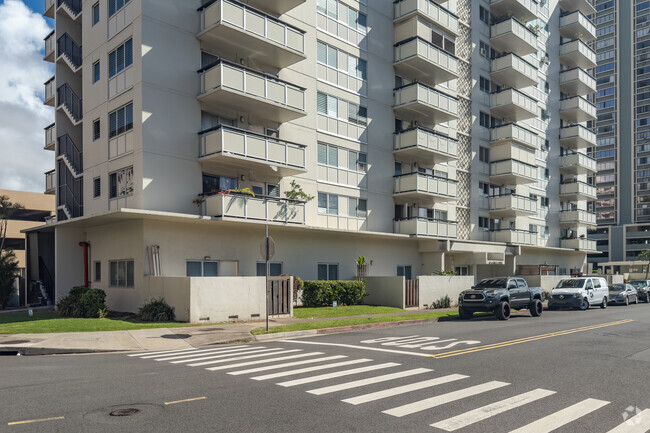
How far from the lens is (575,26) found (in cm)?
5478

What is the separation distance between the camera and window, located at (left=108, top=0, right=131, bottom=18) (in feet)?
79.1

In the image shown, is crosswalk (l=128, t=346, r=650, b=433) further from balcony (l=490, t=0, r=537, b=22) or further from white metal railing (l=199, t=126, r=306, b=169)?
balcony (l=490, t=0, r=537, b=22)

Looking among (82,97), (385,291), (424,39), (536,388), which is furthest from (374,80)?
(536,388)

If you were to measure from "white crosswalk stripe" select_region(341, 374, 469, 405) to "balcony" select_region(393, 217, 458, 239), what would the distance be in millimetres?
23448

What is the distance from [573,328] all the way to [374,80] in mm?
19817

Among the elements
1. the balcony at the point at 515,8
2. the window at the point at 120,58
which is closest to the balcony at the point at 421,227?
the window at the point at 120,58

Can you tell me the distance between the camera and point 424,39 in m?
34.6

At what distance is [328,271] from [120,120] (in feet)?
43.9

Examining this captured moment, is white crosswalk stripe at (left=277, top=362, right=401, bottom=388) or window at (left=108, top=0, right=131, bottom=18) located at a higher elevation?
window at (left=108, top=0, right=131, bottom=18)

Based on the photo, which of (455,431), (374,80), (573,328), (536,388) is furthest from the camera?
(374,80)

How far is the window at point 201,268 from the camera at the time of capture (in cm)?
2367

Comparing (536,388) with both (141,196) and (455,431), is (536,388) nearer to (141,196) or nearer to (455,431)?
(455,431)

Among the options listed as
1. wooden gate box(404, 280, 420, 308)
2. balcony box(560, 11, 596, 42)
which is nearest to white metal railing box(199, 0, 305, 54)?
wooden gate box(404, 280, 420, 308)

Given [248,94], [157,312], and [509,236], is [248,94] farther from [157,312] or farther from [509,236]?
[509,236]
